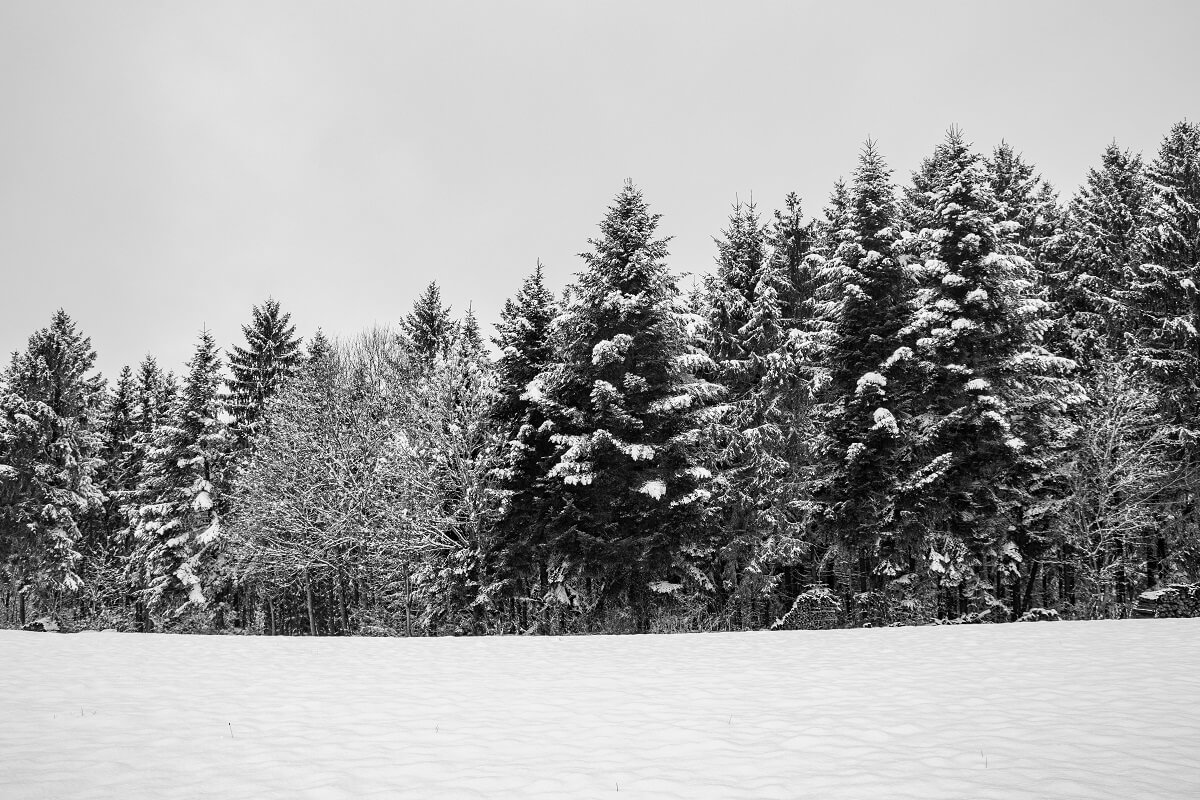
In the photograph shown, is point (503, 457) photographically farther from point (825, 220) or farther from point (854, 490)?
point (825, 220)

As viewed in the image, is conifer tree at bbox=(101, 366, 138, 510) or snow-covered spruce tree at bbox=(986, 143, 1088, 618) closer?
snow-covered spruce tree at bbox=(986, 143, 1088, 618)

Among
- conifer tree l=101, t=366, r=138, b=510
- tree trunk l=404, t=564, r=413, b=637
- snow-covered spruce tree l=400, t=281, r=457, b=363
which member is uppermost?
snow-covered spruce tree l=400, t=281, r=457, b=363

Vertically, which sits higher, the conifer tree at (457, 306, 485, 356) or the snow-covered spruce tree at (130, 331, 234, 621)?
the conifer tree at (457, 306, 485, 356)

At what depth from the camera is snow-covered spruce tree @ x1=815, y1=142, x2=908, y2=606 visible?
74.7 feet

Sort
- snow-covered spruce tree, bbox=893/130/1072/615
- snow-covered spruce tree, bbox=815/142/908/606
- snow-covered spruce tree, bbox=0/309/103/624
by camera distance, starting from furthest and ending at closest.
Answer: snow-covered spruce tree, bbox=0/309/103/624 → snow-covered spruce tree, bbox=815/142/908/606 → snow-covered spruce tree, bbox=893/130/1072/615

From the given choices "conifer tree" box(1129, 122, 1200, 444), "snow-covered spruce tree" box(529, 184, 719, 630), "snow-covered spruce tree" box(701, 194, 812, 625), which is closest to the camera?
"snow-covered spruce tree" box(529, 184, 719, 630)

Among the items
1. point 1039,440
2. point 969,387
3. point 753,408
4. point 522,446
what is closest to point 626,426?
point 522,446

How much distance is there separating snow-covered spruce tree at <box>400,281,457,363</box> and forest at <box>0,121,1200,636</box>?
34.5 ft

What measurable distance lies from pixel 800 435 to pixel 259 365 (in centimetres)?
3000

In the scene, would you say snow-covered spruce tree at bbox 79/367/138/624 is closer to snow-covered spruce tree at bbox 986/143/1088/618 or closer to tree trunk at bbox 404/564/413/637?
tree trunk at bbox 404/564/413/637

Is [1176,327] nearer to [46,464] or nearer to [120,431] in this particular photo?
[46,464]

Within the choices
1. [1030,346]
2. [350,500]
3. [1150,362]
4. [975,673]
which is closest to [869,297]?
[1030,346]

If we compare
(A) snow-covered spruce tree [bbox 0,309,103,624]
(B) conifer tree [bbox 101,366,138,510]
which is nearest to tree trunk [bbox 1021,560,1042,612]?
(A) snow-covered spruce tree [bbox 0,309,103,624]

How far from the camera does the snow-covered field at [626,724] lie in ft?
18.7
